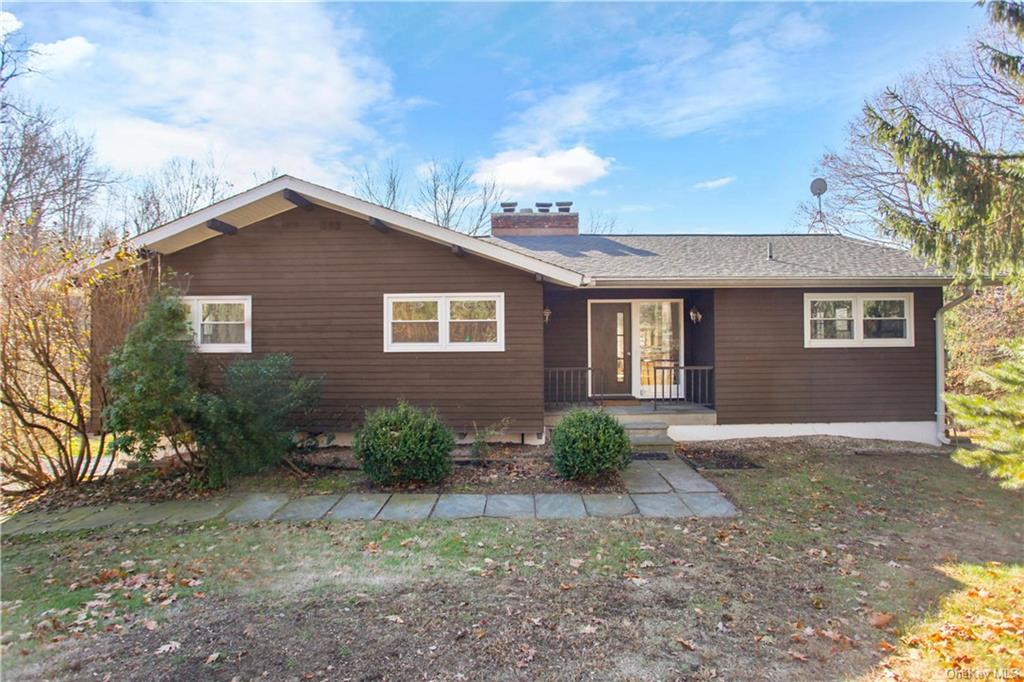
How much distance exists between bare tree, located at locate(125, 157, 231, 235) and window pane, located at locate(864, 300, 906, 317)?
2404cm

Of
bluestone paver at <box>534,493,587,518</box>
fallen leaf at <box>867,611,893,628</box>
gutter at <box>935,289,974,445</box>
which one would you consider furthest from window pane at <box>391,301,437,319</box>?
gutter at <box>935,289,974,445</box>

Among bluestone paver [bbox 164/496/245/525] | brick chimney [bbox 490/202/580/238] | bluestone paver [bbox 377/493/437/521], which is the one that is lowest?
bluestone paver [bbox 164/496/245/525]

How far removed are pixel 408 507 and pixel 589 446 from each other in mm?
2371

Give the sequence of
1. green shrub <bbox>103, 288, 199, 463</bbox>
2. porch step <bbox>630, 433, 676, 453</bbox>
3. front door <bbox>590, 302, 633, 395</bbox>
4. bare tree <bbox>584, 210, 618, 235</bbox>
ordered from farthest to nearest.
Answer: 1. bare tree <bbox>584, 210, 618, 235</bbox>
2. front door <bbox>590, 302, 633, 395</bbox>
3. porch step <bbox>630, 433, 676, 453</bbox>
4. green shrub <bbox>103, 288, 199, 463</bbox>

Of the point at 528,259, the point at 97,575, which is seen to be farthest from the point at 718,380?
the point at 97,575

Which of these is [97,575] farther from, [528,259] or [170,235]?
[528,259]

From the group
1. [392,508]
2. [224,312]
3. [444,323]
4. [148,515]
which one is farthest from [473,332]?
[148,515]

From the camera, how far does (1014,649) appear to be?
2.96 metres

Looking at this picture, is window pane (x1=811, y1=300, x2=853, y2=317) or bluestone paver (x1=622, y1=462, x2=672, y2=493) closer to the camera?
bluestone paver (x1=622, y1=462, x2=672, y2=493)

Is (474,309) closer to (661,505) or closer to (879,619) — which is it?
(661,505)

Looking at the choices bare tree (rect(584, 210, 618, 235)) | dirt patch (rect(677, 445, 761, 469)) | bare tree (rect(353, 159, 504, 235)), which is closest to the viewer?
dirt patch (rect(677, 445, 761, 469))

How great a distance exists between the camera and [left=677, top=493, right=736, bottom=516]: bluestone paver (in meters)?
5.59

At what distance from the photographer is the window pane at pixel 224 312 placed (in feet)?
27.7

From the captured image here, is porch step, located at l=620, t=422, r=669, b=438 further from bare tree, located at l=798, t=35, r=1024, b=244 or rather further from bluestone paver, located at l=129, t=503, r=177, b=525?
bare tree, located at l=798, t=35, r=1024, b=244
